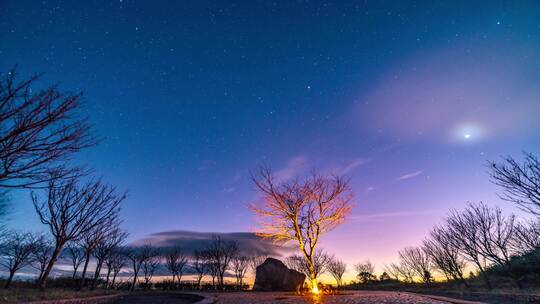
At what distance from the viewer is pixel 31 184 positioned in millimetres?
4109

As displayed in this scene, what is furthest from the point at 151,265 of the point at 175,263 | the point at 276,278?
the point at 276,278

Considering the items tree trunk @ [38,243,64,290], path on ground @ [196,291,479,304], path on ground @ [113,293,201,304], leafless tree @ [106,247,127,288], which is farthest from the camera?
leafless tree @ [106,247,127,288]

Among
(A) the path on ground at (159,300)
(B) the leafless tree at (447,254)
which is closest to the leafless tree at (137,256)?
(A) the path on ground at (159,300)

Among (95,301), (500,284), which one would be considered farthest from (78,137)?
(500,284)

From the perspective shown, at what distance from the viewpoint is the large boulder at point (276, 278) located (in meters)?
27.7

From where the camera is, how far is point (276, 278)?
27.9 metres

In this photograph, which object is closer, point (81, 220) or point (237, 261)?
point (81, 220)

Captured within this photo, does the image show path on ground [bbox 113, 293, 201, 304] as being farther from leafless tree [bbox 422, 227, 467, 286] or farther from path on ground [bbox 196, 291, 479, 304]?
leafless tree [bbox 422, 227, 467, 286]

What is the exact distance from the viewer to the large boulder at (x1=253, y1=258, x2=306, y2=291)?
90.9ft

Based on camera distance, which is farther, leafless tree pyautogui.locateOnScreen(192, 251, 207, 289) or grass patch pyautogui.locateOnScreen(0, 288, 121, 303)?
leafless tree pyautogui.locateOnScreen(192, 251, 207, 289)

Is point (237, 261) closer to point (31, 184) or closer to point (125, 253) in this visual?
point (125, 253)

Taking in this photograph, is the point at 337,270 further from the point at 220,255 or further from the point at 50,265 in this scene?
the point at 50,265

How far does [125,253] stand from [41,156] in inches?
1919

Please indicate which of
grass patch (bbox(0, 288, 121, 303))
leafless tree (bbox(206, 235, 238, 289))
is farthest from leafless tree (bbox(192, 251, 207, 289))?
grass patch (bbox(0, 288, 121, 303))
